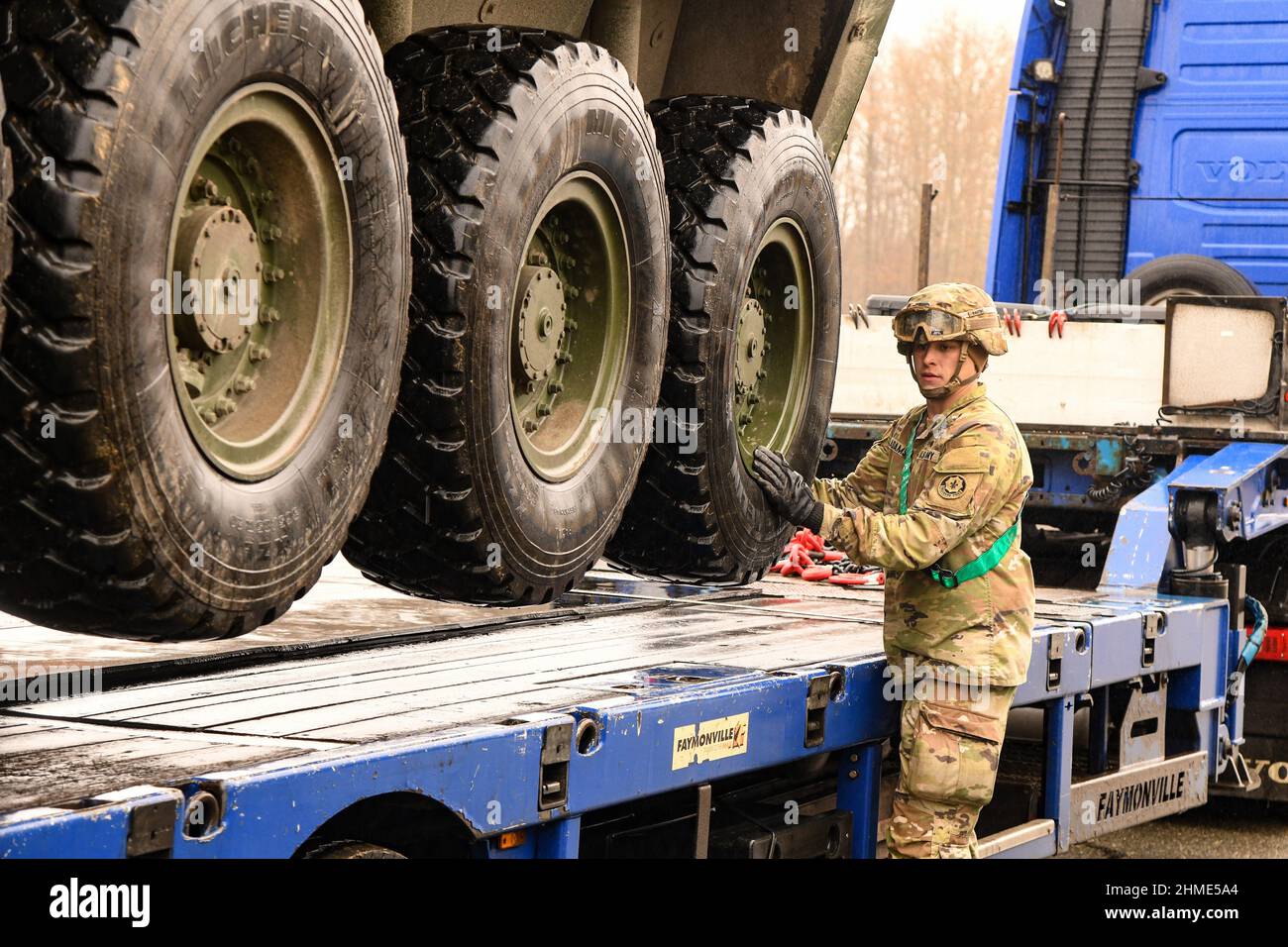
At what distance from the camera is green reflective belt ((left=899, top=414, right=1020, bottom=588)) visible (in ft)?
14.9

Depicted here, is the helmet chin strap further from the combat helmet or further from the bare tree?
the bare tree

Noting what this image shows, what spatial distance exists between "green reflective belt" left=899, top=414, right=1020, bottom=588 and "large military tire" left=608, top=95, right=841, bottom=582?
1.39 ft

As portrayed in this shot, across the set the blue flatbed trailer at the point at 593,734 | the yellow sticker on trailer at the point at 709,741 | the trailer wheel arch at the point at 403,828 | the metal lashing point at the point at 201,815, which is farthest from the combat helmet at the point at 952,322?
the metal lashing point at the point at 201,815

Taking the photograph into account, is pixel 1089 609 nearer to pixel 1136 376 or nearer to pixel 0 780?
pixel 1136 376

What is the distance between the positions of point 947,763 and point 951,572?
45 cm

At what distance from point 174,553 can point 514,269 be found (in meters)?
1.11

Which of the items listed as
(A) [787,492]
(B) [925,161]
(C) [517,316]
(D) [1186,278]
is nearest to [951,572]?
(A) [787,492]

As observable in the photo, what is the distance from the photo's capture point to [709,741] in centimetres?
399

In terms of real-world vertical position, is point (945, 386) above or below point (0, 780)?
above

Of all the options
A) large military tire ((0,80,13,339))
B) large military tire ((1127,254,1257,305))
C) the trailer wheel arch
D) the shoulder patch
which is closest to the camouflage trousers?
the shoulder patch

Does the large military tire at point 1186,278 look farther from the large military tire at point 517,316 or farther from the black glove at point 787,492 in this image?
the large military tire at point 517,316

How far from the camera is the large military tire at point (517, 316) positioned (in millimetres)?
3770

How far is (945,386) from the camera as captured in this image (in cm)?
456
